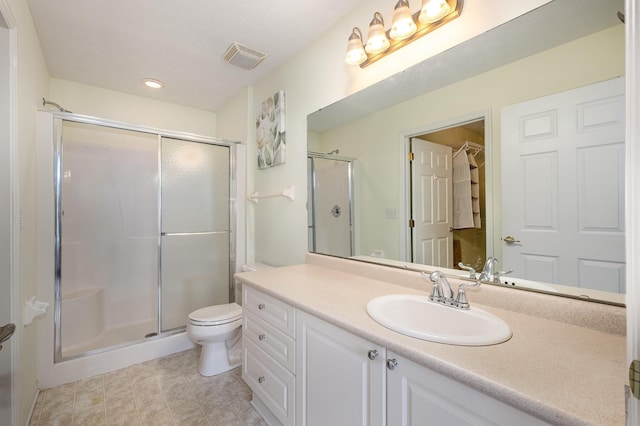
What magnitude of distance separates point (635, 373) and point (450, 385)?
458 millimetres

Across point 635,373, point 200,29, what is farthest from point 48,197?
point 635,373

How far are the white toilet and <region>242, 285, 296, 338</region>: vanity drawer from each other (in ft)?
1.67

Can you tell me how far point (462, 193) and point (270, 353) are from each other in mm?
1222

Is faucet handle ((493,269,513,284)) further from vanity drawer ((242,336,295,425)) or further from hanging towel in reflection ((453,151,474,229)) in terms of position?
vanity drawer ((242,336,295,425))

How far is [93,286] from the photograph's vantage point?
2.62 m

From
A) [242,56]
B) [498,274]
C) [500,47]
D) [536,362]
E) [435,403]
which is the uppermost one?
[242,56]

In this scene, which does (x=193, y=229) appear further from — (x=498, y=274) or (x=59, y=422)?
(x=498, y=274)

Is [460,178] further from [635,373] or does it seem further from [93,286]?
[93,286]

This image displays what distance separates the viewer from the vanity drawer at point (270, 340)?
1.26 m

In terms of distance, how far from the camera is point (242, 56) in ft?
6.89

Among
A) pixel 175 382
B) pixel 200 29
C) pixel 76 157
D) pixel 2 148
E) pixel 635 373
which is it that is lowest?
pixel 175 382

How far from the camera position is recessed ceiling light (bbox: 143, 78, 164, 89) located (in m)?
2.50

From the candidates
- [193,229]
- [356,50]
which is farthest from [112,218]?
[356,50]

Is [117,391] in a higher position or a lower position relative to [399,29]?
lower
